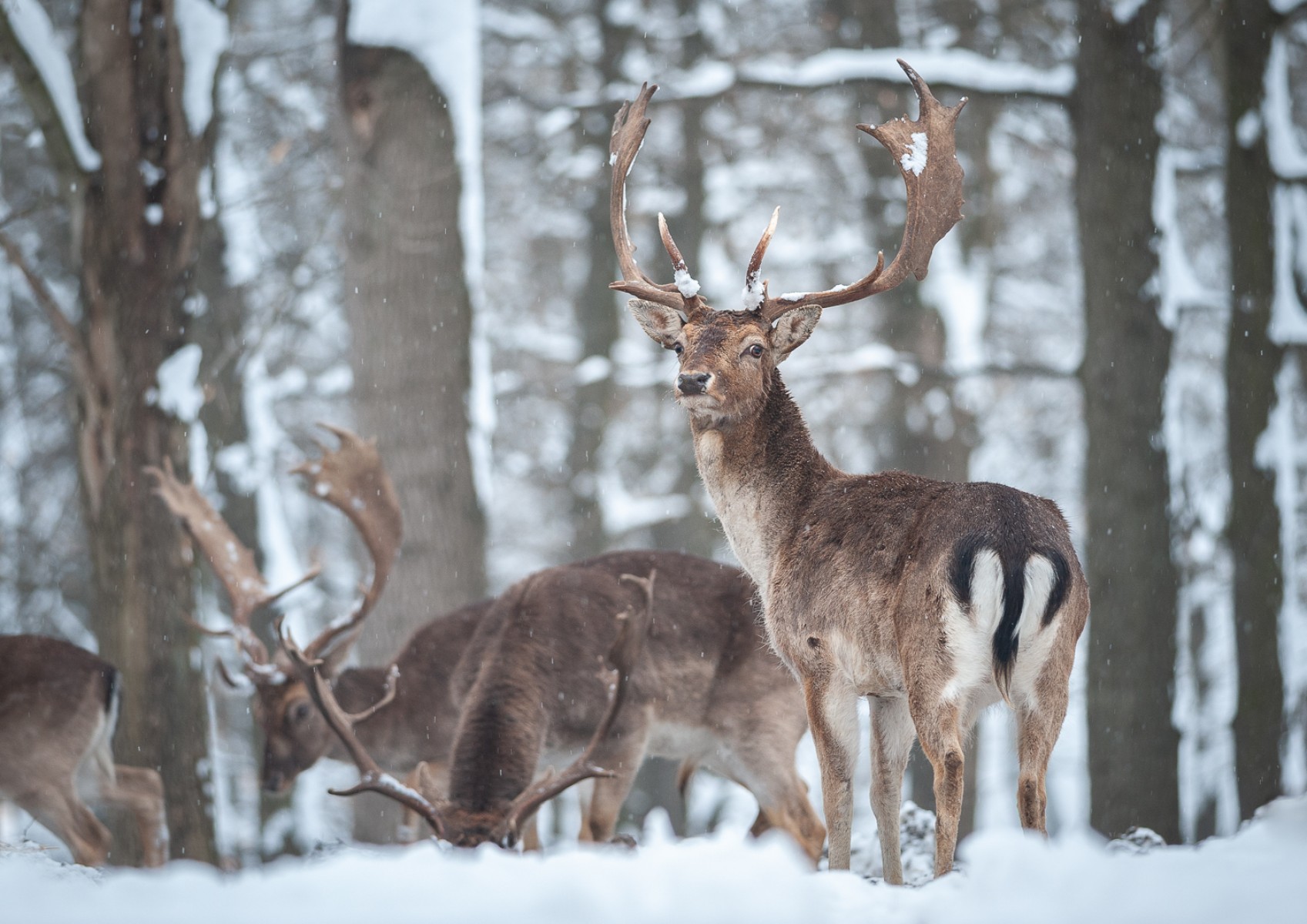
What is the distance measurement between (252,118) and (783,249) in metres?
5.77

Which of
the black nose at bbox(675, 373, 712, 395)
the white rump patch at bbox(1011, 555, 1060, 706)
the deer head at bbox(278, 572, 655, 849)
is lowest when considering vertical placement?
the deer head at bbox(278, 572, 655, 849)

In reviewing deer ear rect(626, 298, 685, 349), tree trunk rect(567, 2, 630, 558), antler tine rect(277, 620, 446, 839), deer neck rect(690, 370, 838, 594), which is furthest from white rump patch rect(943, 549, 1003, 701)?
tree trunk rect(567, 2, 630, 558)

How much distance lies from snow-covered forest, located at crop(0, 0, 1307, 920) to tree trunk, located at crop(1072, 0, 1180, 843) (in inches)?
1.2

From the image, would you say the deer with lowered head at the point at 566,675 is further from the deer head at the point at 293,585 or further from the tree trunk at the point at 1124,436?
the tree trunk at the point at 1124,436

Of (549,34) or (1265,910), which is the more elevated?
(549,34)

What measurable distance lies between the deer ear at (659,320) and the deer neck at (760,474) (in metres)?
0.43

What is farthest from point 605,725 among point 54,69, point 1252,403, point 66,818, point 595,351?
point 595,351

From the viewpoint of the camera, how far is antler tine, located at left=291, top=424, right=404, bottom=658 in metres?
8.00

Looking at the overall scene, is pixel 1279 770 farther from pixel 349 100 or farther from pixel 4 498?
pixel 4 498

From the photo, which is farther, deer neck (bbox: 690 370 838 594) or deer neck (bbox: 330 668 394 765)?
deer neck (bbox: 330 668 394 765)

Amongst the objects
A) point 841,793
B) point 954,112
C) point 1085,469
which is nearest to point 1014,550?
point 841,793

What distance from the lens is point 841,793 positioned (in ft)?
16.8

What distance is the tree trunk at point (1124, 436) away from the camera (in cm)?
879

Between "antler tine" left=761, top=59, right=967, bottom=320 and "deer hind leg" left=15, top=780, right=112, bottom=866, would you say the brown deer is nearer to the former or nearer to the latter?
"deer hind leg" left=15, top=780, right=112, bottom=866
